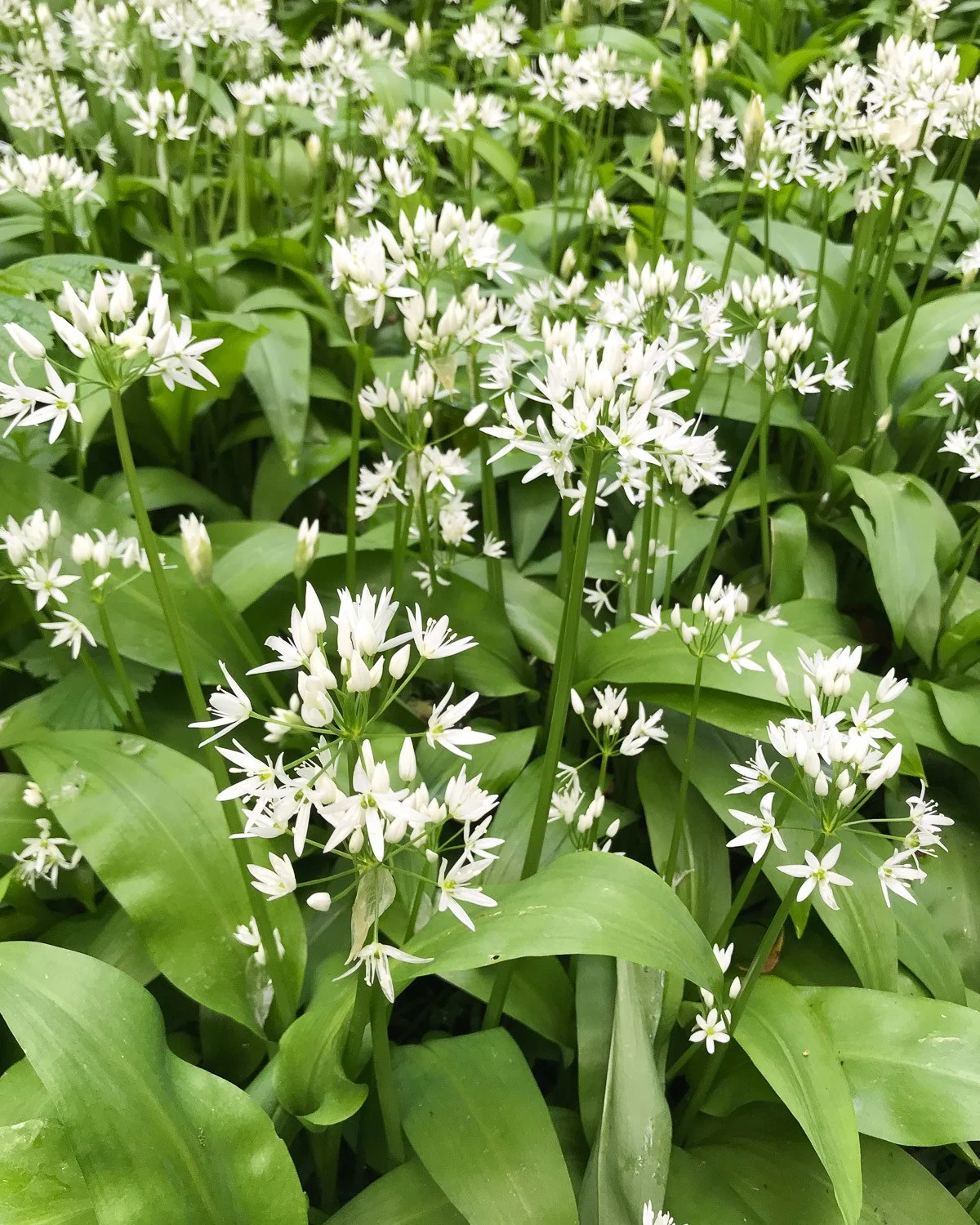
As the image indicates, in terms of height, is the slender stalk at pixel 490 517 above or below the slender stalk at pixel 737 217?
below

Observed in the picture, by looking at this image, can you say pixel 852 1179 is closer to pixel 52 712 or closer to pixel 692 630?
pixel 692 630

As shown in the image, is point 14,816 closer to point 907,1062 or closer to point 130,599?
point 130,599

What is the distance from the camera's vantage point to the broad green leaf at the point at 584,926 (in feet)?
4.42

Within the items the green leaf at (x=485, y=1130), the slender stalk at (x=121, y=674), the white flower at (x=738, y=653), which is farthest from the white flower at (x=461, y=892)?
the slender stalk at (x=121, y=674)

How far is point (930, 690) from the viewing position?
8.07ft

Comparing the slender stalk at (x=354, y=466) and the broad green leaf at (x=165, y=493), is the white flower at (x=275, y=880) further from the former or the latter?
the broad green leaf at (x=165, y=493)

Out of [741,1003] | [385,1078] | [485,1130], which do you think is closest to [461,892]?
[385,1078]

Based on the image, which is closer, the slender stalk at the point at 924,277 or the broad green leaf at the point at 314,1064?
the broad green leaf at the point at 314,1064

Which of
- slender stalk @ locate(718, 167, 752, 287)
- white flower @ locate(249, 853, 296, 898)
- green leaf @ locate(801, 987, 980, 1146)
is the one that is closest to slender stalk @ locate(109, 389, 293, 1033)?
white flower @ locate(249, 853, 296, 898)

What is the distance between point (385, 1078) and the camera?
1.53 m

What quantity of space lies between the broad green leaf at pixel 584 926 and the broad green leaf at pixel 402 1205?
447 millimetres

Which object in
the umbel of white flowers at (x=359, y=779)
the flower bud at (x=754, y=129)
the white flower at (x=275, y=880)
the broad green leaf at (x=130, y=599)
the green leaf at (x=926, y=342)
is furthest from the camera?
the green leaf at (x=926, y=342)

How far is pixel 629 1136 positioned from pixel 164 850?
108cm

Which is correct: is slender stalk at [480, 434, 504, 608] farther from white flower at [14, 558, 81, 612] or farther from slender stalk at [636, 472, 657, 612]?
white flower at [14, 558, 81, 612]
